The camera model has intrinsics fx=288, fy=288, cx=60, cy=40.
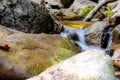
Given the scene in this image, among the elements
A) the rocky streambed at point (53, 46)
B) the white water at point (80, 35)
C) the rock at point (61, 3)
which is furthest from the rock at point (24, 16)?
the rock at point (61, 3)

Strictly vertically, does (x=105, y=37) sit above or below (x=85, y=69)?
below

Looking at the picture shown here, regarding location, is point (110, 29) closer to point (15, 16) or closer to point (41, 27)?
point (41, 27)

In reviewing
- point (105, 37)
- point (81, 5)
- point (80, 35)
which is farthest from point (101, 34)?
point (81, 5)

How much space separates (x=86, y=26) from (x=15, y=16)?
2864mm

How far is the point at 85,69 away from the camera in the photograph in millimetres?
3730

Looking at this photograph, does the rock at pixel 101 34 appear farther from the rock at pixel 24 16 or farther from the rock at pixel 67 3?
the rock at pixel 67 3

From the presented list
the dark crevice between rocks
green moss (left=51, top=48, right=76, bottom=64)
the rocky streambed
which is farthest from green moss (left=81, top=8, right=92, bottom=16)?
green moss (left=51, top=48, right=76, bottom=64)

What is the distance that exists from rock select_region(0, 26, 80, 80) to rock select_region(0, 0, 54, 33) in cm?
271

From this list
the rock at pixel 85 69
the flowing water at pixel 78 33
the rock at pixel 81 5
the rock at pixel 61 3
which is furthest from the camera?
the rock at pixel 61 3

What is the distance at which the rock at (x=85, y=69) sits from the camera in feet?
11.9

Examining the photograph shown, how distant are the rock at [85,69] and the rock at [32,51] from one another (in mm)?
1389

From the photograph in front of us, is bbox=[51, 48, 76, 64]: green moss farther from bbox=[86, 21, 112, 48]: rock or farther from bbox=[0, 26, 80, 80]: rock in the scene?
bbox=[86, 21, 112, 48]: rock

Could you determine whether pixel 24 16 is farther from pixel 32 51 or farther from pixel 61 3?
pixel 61 3

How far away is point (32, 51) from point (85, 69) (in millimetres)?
2223
